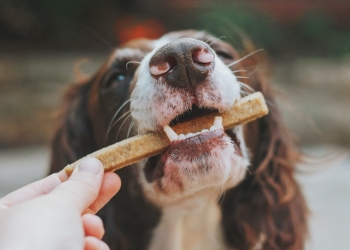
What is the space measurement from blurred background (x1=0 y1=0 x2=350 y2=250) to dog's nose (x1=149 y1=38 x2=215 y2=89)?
3502mm

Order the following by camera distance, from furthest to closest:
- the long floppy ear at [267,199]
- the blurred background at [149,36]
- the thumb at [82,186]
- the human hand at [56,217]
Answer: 1. the blurred background at [149,36]
2. the long floppy ear at [267,199]
3. the thumb at [82,186]
4. the human hand at [56,217]

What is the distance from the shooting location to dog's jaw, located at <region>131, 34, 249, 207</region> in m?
1.57

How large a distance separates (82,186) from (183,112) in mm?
496

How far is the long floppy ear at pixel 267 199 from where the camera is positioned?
2.33m

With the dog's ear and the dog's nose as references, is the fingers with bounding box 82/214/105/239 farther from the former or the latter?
the dog's ear

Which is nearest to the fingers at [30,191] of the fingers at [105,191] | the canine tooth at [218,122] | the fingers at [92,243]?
the fingers at [105,191]

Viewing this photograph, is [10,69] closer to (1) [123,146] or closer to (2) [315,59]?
(2) [315,59]

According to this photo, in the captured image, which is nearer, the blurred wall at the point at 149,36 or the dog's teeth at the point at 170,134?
the dog's teeth at the point at 170,134

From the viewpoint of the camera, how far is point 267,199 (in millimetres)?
2363

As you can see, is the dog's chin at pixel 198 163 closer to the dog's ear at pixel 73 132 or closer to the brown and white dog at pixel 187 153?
the brown and white dog at pixel 187 153

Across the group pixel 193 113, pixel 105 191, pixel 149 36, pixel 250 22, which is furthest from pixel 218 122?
pixel 250 22

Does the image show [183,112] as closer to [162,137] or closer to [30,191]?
[162,137]

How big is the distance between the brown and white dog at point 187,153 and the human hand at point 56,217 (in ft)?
1.26

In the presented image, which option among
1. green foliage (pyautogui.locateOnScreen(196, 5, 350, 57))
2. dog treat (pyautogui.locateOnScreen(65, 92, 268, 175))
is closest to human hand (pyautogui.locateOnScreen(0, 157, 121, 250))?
dog treat (pyautogui.locateOnScreen(65, 92, 268, 175))
